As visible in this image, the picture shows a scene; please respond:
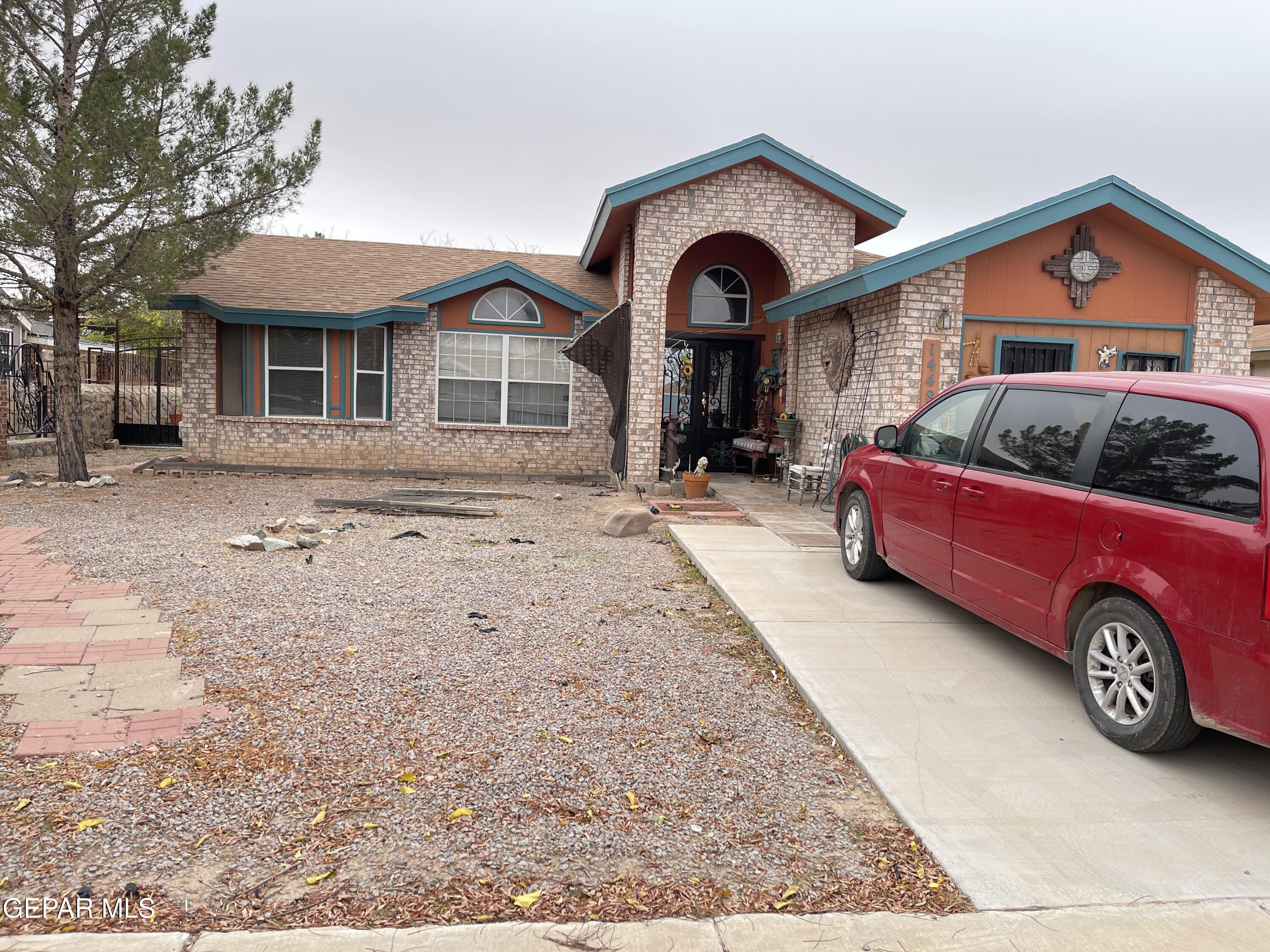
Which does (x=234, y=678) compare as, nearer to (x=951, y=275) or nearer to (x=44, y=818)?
(x=44, y=818)

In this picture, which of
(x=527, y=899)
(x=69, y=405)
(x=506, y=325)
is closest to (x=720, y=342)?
(x=506, y=325)

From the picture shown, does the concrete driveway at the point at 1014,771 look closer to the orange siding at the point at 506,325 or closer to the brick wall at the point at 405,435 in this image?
the brick wall at the point at 405,435

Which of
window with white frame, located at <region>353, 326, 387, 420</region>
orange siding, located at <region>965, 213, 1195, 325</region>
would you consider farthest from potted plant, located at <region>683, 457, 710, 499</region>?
window with white frame, located at <region>353, 326, 387, 420</region>

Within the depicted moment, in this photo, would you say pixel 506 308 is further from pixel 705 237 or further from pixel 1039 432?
pixel 1039 432

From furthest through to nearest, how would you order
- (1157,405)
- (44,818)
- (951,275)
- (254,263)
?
(254,263) → (951,275) → (1157,405) → (44,818)

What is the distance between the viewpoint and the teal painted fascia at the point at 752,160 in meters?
11.6

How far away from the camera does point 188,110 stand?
11539 mm

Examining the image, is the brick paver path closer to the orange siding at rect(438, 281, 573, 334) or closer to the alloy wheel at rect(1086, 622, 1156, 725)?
the alloy wheel at rect(1086, 622, 1156, 725)

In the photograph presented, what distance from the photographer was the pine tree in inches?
403

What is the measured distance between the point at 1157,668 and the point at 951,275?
7.08 m

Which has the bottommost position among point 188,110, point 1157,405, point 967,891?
point 967,891

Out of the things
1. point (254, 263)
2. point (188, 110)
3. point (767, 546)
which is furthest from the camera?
point (254, 263)

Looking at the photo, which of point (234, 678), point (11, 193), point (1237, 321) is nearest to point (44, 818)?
point (234, 678)

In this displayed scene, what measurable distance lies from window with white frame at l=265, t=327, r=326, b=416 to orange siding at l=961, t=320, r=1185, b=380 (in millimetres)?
10744
